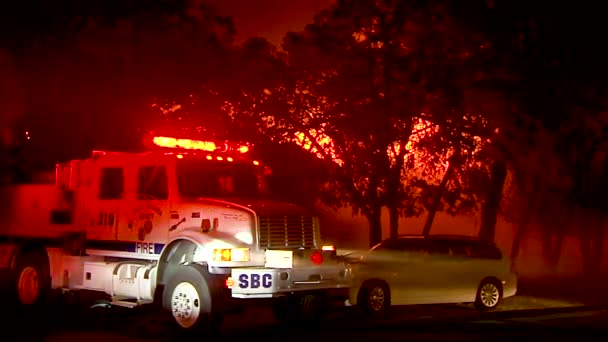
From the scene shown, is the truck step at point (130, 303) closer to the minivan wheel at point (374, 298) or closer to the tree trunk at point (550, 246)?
the minivan wheel at point (374, 298)

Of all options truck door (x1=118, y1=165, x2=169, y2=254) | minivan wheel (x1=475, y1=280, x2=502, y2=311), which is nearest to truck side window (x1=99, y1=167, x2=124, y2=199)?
truck door (x1=118, y1=165, x2=169, y2=254)

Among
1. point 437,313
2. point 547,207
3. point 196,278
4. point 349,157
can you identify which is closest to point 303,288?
point 196,278

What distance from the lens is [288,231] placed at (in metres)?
13.9

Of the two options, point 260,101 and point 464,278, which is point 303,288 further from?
point 260,101

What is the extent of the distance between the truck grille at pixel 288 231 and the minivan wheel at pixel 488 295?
5.86 meters

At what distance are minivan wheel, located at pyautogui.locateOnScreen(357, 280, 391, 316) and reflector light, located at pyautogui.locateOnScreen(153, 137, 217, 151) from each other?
4114 mm

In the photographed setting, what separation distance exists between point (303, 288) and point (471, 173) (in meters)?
10.6

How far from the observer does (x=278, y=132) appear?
21438mm

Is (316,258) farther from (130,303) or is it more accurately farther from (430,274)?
(430,274)

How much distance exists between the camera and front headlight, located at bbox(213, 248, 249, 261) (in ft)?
42.6

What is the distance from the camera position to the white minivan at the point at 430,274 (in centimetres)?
1692

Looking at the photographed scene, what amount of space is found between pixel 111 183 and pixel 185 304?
9.49 ft

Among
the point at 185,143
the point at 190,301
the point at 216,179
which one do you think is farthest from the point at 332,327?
the point at 185,143

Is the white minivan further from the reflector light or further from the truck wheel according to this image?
the truck wheel
